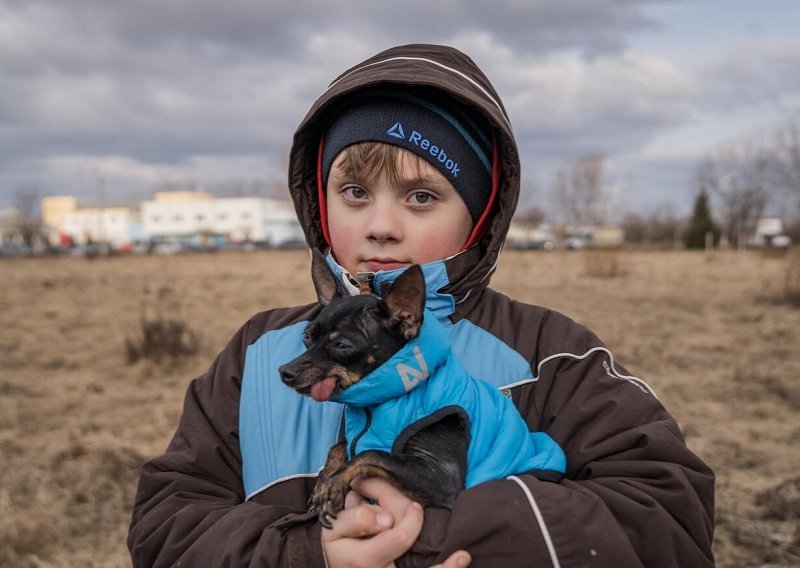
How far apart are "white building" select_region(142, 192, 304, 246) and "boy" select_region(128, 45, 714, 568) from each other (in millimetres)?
98418

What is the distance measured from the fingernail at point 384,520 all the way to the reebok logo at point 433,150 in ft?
3.38

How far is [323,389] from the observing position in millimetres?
1529

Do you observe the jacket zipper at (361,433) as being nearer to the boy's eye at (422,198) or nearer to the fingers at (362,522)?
the fingers at (362,522)

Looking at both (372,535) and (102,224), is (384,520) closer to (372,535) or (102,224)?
(372,535)

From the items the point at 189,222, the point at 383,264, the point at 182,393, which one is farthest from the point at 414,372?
the point at 189,222

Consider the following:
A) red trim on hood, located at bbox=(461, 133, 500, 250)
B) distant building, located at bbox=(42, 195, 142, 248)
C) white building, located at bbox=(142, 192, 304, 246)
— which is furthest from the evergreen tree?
distant building, located at bbox=(42, 195, 142, 248)

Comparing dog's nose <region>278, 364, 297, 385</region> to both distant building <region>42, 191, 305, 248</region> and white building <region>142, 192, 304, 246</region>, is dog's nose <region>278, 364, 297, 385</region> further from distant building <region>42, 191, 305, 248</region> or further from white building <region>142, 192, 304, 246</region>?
white building <region>142, 192, 304, 246</region>

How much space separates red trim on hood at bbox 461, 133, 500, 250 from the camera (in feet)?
7.08

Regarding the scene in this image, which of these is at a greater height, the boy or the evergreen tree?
the evergreen tree

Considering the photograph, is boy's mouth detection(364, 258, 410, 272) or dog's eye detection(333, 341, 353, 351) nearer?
dog's eye detection(333, 341, 353, 351)

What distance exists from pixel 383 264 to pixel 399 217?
0.15 metres

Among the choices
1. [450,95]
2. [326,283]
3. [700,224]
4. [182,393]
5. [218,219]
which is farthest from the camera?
[218,219]

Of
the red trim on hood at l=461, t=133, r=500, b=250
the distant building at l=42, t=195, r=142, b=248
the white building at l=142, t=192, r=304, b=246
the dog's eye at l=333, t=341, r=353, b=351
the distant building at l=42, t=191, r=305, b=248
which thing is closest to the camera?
the dog's eye at l=333, t=341, r=353, b=351

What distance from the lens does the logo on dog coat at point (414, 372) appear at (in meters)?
1.53
